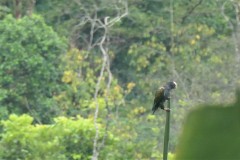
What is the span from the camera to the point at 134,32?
32.6 feet

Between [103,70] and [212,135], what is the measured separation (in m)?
8.74

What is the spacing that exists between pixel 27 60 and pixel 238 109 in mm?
7902

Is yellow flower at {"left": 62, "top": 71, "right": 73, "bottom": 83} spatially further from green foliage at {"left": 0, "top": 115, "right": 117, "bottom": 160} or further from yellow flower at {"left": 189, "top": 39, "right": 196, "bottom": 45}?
green foliage at {"left": 0, "top": 115, "right": 117, "bottom": 160}

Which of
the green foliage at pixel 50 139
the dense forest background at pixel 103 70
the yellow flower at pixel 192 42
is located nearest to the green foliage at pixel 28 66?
the dense forest background at pixel 103 70

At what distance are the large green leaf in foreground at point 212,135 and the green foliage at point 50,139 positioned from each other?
5310mm

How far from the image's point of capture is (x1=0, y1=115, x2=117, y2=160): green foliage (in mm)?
5484

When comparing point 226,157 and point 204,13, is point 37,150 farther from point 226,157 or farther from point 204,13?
point 226,157

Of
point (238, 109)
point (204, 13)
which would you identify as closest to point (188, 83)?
point (204, 13)

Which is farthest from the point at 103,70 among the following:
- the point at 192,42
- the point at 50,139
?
the point at 50,139

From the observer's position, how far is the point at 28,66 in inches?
317

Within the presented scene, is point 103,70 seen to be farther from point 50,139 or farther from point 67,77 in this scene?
point 50,139

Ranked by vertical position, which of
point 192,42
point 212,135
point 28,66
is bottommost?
point 212,135

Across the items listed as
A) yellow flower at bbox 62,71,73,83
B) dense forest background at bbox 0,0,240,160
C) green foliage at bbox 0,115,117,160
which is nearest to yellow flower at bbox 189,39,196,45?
dense forest background at bbox 0,0,240,160

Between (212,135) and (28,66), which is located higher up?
(28,66)
